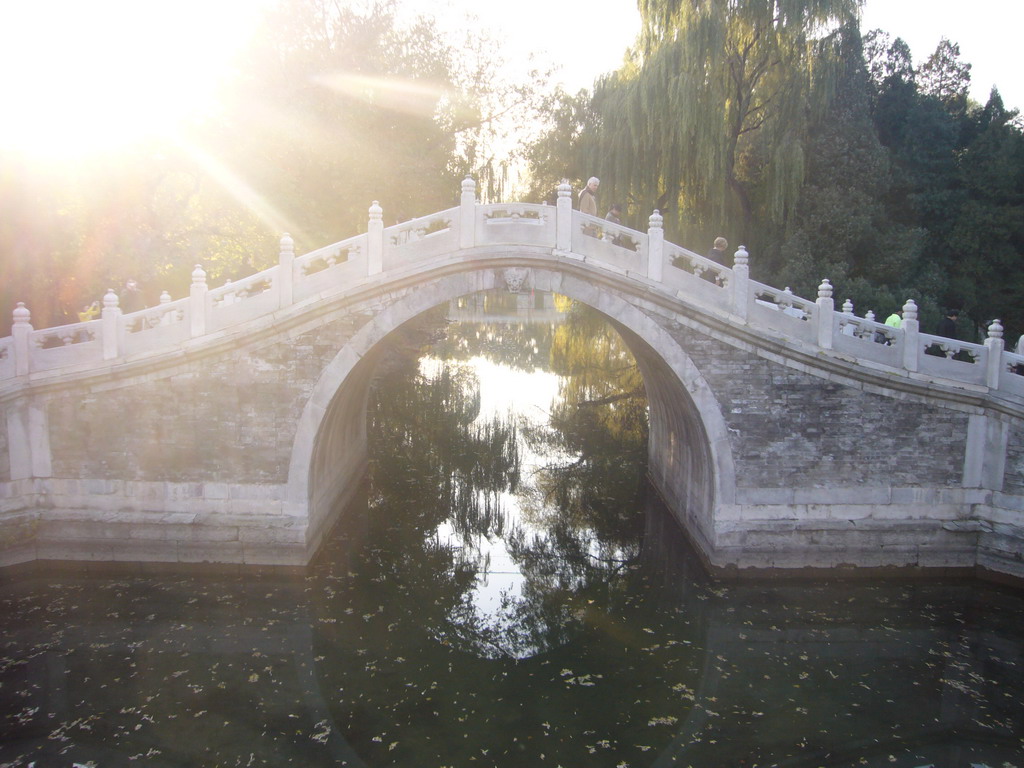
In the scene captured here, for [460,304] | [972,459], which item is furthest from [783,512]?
[460,304]

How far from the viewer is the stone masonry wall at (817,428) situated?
380 inches

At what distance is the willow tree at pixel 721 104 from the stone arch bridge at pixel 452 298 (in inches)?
236

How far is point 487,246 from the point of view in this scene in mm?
9789

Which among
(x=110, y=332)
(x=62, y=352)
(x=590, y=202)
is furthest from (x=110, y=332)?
(x=590, y=202)

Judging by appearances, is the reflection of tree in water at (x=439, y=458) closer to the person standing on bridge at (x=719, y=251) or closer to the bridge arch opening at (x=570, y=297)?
the bridge arch opening at (x=570, y=297)

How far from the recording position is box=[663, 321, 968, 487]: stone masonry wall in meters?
9.66

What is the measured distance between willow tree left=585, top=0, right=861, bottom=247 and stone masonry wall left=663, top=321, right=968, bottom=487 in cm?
635

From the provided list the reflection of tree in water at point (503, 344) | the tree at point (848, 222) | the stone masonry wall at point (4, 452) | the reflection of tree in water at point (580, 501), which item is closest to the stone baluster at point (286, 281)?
the stone masonry wall at point (4, 452)

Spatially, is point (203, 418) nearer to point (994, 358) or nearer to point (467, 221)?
point (467, 221)

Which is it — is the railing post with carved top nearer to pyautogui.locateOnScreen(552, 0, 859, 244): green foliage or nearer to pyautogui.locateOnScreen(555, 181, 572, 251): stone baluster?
pyautogui.locateOnScreen(555, 181, 572, 251): stone baluster

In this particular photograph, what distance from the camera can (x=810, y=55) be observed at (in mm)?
14844

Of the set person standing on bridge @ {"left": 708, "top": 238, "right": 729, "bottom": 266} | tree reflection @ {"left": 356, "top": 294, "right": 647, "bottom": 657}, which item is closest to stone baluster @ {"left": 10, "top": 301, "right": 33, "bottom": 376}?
tree reflection @ {"left": 356, "top": 294, "right": 647, "bottom": 657}

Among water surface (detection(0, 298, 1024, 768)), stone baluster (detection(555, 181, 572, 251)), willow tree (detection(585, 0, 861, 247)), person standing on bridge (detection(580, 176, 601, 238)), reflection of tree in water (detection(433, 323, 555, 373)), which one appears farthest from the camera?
reflection of tree in water (detection(433, 323, 555, 373))

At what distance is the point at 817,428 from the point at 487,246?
4.70m
